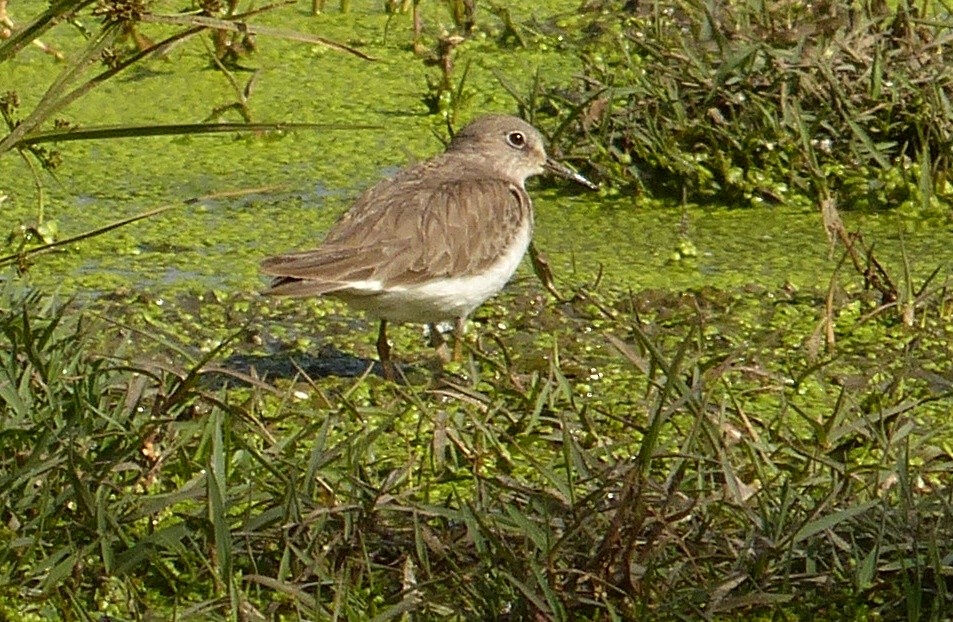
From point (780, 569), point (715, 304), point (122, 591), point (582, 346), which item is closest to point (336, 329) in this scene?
point (582, 346)

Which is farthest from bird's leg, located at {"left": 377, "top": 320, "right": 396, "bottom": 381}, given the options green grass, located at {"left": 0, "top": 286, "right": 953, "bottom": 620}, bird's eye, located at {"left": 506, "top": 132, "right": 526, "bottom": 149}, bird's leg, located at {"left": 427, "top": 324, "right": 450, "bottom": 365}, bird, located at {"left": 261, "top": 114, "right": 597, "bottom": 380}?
bird's eye, located at {"left": 506, "top": 132, "right": 526, "bottom": 149}

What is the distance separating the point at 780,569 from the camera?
12.9 feet

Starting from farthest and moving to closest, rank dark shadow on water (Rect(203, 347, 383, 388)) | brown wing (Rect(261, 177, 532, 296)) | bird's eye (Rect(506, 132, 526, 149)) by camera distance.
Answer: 1. bird's eye (Rect(506, 132, 526, 149))
2. dark shadow on water (Rect(203, 347, 383, 388))
3. brown wing (Rect(261, 177, 532, 296))

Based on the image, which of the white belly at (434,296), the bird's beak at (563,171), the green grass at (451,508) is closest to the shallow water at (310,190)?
the bird's beak at (563,171)

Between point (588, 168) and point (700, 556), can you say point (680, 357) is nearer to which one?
point (700, 556)

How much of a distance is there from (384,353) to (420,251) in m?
0.33

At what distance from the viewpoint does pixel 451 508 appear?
4152 millimetres

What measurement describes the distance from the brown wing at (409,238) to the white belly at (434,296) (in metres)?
0.03

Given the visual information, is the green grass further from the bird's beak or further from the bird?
the bird's beak

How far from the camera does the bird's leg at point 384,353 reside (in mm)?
5637

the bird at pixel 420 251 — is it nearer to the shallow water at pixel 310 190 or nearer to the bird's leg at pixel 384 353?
the bird's leg at pixel 384 353

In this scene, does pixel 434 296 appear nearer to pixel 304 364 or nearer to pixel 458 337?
pixel 458 337

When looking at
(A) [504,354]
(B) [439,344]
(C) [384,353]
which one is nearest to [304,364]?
(C) [384,353]

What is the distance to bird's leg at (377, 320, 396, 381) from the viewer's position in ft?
18.5
